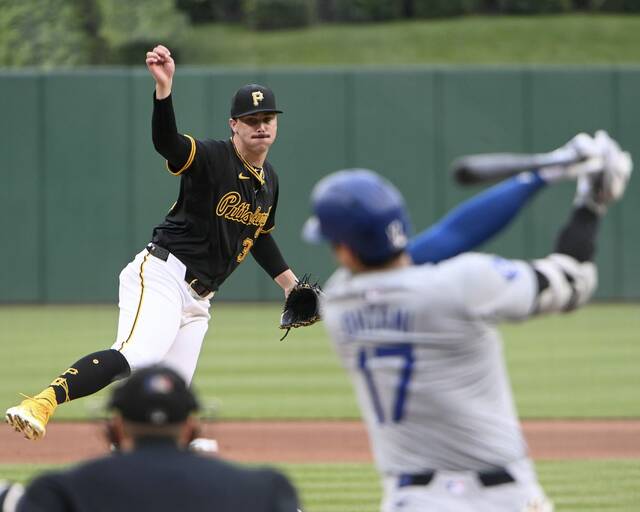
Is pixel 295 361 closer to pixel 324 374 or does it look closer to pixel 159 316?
pixel 324 374

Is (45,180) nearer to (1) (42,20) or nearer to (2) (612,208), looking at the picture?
(2) (612,208)

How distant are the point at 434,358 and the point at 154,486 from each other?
2.85 ft

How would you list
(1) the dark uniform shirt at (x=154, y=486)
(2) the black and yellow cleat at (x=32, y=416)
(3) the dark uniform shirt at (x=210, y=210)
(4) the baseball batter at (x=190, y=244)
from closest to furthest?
1. (1) the dark uniform shirt at (x=154, y=486)
2. (2) the black and yellow cleat at (x=32, y=416)
3. (4) the baseball batter at (x=190, y=244)
4. (3) the dark uniform shirt at (x=210, y=210)

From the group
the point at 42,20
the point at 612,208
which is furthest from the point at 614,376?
the point at 42,20

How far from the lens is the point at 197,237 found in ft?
21.3

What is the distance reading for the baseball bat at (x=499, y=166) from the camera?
322cm

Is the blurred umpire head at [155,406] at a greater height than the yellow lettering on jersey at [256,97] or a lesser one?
lesser

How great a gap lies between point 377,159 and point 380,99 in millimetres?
874

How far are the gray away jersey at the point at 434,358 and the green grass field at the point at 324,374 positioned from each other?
336 cm

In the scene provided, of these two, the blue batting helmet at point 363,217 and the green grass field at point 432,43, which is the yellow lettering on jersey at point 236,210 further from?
the green grass field at point 432,43

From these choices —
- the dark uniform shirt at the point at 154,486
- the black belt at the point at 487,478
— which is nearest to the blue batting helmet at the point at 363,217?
the black belt at the point at 487,478

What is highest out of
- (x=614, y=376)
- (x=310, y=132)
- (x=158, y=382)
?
(x=158, y=382)

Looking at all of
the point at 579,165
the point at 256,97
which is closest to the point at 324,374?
the point at 256,97

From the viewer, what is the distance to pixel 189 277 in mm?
6453
